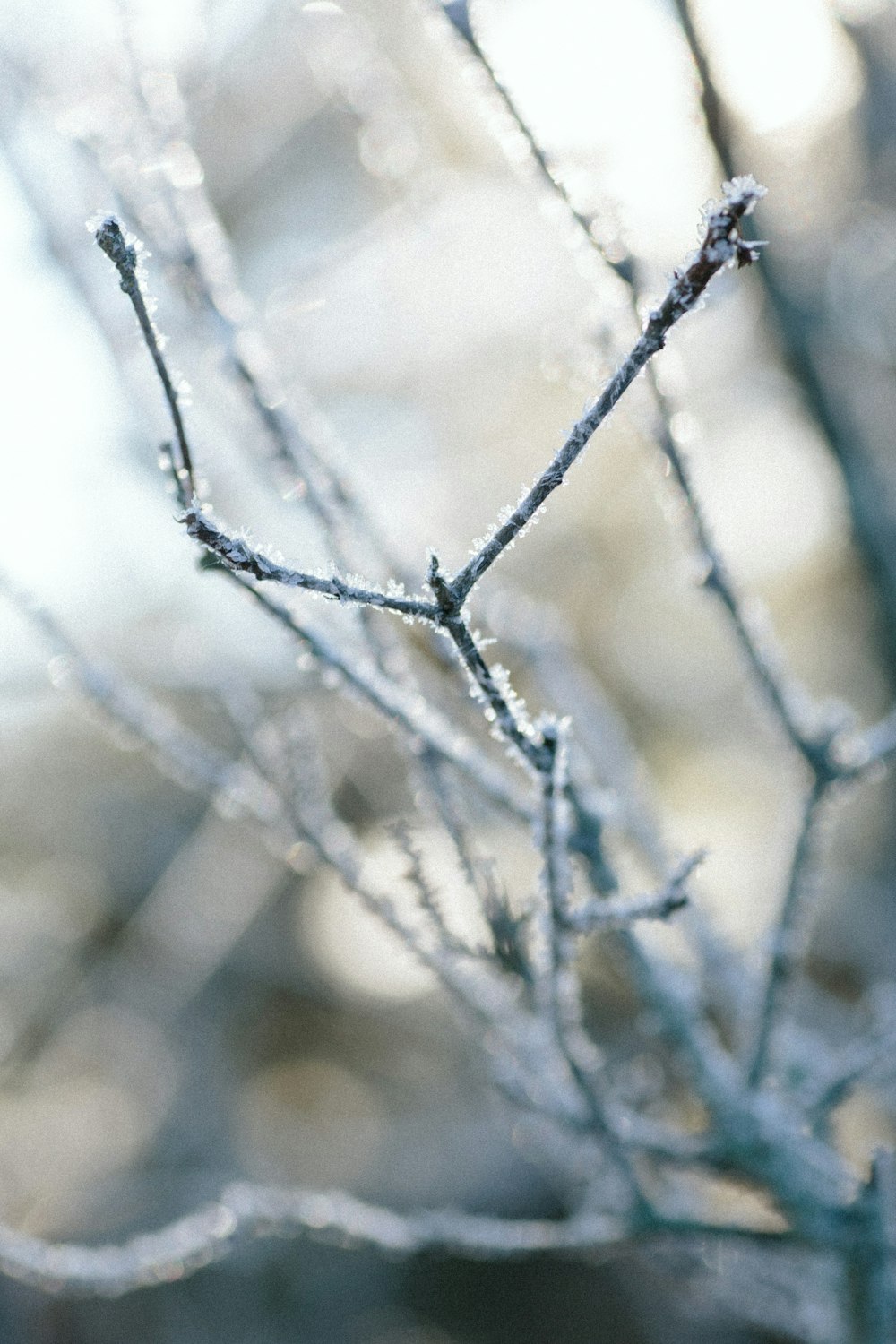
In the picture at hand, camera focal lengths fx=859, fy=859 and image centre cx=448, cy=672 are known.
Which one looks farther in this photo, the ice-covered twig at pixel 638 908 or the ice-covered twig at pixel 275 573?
the ice-covered twig at pixel 638 908

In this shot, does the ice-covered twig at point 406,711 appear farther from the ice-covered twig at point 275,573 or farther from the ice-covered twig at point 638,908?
the ice-covered twig at point 638,908

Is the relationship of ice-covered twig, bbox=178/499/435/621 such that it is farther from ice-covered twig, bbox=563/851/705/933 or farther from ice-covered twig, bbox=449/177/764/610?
ice-covered twig, bbox=563/851/705/933

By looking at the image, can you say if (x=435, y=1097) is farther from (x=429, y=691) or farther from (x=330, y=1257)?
(x=429, y=691)

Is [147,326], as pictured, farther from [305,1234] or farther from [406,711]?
[305,1234]

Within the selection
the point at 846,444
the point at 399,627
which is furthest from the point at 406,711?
the point at 846,444

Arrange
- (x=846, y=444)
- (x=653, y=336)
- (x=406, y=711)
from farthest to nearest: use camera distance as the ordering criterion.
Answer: (x=846, y=444), (x=406, y=711), (x=653, y=336)

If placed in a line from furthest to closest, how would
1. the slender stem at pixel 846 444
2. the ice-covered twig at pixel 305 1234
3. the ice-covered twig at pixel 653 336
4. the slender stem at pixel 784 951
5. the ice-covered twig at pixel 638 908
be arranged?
1. the slender stem at pixel 846 444
2. the slender stem at pixel 784 951
3. the ice-covered twig at pixel 305 1234
4. the ice-covered twig at pixel 638 908
5. the ice-covered twig at pixel 653 336

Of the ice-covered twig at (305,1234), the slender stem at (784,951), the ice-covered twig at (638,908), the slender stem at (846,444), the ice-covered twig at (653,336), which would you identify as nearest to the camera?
the ice-covered twig at (653,336)

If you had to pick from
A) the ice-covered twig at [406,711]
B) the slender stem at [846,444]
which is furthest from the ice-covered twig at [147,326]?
the slender stem at [846,444]

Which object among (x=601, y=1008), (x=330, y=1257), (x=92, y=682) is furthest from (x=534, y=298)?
(x=330, y=1257)
